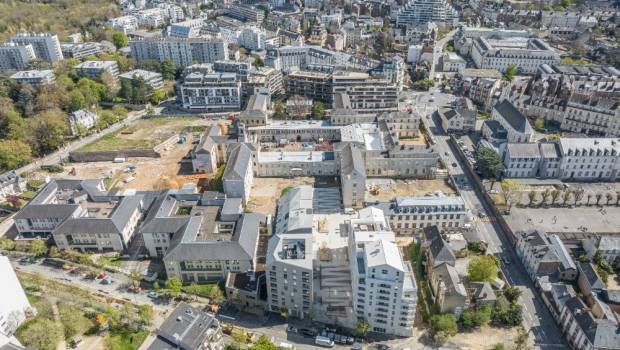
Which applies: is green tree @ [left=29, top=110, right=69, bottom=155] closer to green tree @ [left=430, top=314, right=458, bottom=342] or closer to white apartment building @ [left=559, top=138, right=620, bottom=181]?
green tree @ [left=430, top=314, right=458, bottom=342]

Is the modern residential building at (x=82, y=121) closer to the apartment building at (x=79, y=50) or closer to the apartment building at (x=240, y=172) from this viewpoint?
the apartment building at (x=240, y=172)

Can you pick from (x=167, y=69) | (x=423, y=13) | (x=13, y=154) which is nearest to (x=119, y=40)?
(x=167, y=69)

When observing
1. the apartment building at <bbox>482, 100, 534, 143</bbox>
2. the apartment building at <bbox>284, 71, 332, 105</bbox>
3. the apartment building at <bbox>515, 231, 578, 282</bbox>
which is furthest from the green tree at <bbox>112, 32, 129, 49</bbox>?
the apartment building at <bbox>515, 231, 578, 282</bbox>

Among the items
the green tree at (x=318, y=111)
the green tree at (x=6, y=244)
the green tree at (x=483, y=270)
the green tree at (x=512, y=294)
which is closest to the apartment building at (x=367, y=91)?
the green tree at (x=318, y=111)

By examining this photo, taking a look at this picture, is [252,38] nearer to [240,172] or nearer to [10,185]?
[240,172]

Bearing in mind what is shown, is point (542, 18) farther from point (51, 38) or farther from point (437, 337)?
point (51, 38)
